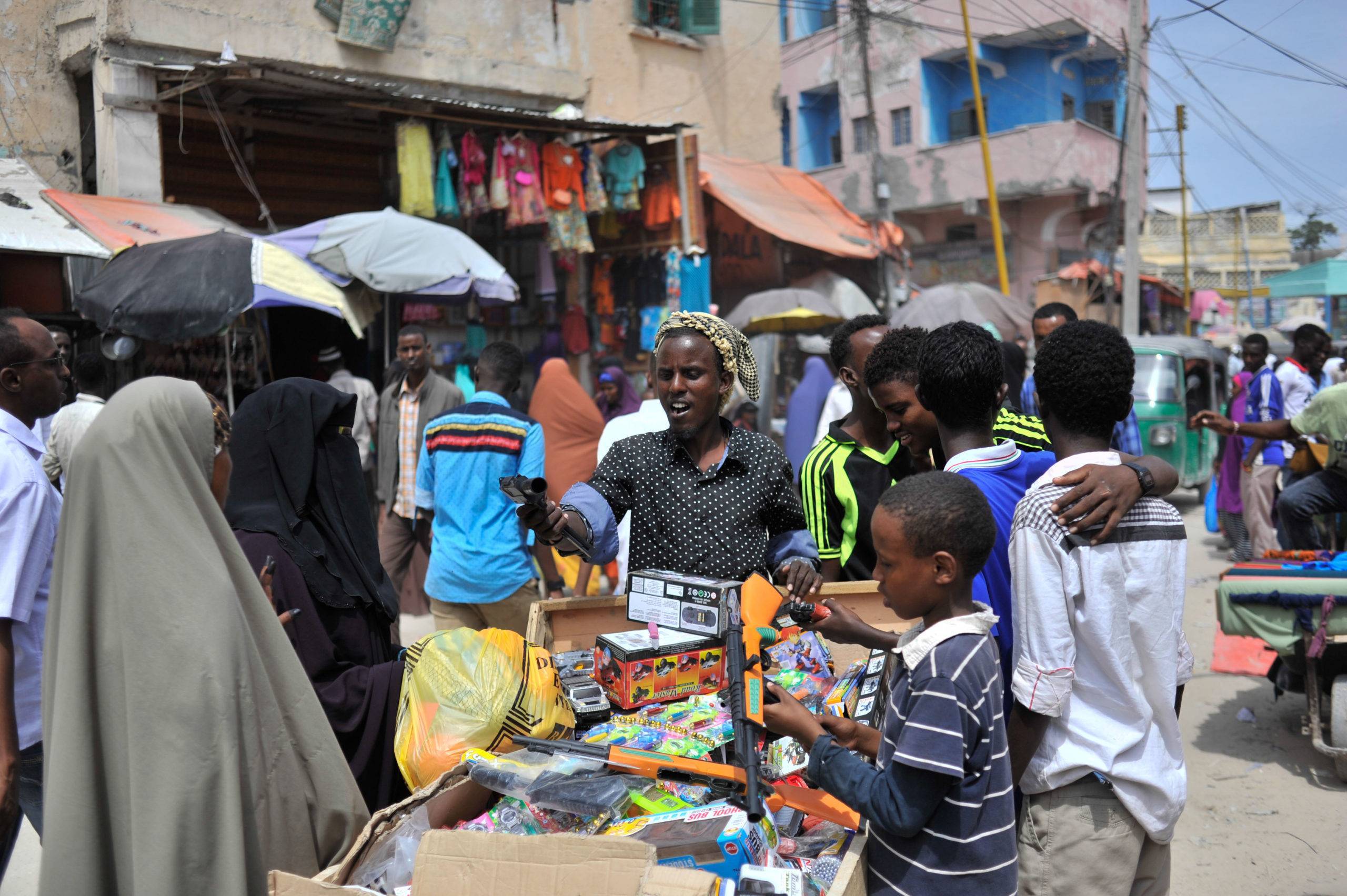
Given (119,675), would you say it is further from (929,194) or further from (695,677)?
(929,194)

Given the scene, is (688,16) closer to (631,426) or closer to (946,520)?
(631,426)

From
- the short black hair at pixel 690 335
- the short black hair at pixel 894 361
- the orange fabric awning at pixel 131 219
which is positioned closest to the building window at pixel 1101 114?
the orange fabric awning at pixel 131 219

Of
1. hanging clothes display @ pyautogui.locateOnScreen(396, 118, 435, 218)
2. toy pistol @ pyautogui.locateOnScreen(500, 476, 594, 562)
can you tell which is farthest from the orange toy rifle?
hanging clothes display @ pyautogui.locateOnScreen(396, 118, 435, 218)

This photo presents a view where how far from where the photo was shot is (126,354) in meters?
6.99

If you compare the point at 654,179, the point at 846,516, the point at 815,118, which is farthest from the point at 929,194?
the point at 846,516

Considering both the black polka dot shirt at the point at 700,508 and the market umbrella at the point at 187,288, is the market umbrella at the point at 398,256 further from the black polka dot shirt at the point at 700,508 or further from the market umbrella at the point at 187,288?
the black polka dot shirt at the point at 700,508

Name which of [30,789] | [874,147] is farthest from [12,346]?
[874,147]

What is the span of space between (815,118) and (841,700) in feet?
88.8

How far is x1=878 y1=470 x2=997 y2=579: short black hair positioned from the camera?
1818 millimetres

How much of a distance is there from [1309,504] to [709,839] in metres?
5.25

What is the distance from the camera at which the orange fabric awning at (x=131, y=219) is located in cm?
719

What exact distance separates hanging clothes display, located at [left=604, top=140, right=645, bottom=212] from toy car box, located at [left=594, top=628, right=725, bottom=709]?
892cm

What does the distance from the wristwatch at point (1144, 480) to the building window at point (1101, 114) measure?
1051 inches

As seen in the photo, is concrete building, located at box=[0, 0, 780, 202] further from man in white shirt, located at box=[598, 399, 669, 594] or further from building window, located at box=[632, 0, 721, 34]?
man in white shirt, located at box=[598, 399, 669, 594]
